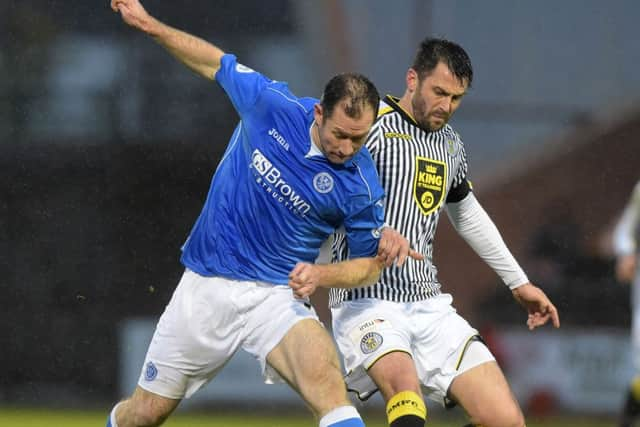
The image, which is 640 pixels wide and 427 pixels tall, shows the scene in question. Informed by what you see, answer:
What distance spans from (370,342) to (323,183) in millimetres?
779

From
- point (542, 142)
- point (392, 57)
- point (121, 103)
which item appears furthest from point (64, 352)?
point (542, 142)

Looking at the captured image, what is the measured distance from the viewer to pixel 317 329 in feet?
17.0

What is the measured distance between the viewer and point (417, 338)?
5.77 meters

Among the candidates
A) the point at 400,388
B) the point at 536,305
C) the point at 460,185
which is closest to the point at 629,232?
the point at 536,305

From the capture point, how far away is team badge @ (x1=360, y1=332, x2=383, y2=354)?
555cm

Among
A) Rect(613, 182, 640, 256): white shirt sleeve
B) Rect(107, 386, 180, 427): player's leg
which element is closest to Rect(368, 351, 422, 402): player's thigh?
Rect(107, 386, 180, 427): player's leg

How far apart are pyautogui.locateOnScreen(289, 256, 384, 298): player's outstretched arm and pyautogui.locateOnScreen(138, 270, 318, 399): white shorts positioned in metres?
0.26

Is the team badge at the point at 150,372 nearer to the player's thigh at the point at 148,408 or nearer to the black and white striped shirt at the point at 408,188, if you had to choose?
the player's thigh at the point at 148,408

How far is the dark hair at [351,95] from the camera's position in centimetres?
498

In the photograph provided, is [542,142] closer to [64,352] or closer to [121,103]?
[121,103]

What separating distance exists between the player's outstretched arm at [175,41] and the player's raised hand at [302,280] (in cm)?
115

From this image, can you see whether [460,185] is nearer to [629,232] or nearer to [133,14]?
[133,14]

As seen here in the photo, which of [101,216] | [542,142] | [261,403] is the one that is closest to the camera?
[261,403]

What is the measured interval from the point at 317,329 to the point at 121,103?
740 centimetres
